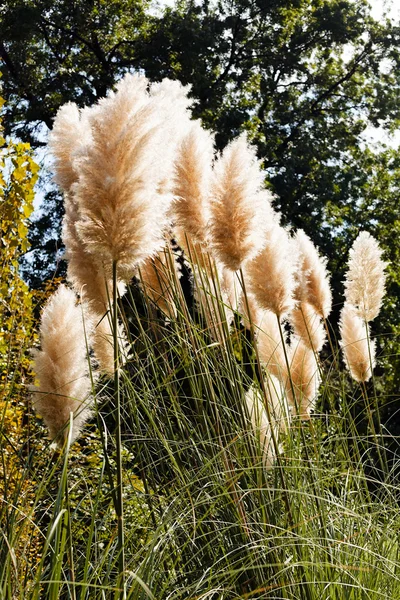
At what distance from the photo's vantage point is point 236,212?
10.9 feet

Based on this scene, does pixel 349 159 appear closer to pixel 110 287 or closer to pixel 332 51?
pixel 332 51

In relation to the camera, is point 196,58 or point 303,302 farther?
point 196,58

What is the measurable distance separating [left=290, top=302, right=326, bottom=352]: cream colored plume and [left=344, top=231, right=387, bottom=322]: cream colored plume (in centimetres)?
35

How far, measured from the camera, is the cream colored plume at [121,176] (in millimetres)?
2480

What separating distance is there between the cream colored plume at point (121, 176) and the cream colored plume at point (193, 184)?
83cm

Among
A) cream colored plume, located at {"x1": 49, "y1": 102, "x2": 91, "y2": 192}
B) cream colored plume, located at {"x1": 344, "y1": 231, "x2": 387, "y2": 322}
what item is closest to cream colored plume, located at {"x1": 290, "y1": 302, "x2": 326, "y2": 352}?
cream colored plume, located at {"x1": 344, "y1": 231, "x2": 387, "y2": 322}

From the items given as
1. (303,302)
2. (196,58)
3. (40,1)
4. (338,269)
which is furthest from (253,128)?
(303,302)

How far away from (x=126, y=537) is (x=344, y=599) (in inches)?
33.7

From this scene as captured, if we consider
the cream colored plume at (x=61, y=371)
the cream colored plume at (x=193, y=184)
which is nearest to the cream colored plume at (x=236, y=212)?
the cream colored plume at (x=193, y=184)

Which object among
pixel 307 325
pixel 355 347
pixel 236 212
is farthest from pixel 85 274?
pixel 355 347

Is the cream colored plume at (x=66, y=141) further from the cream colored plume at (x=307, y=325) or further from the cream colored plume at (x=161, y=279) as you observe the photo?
the cream colored plume at (x=307, y=325)

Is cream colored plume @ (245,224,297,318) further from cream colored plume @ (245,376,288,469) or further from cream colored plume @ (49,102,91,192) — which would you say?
cream colored plume @ (49,102,91,192)

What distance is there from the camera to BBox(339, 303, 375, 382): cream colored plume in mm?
4902

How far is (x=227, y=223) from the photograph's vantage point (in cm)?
334
